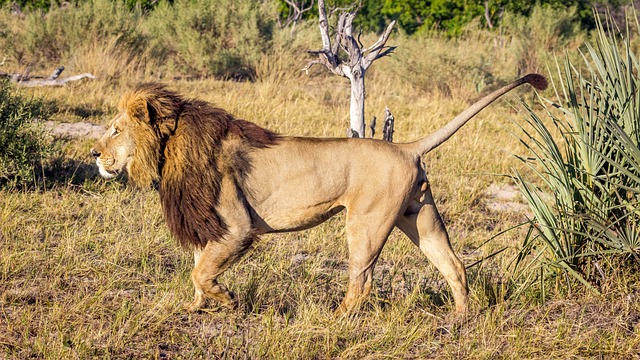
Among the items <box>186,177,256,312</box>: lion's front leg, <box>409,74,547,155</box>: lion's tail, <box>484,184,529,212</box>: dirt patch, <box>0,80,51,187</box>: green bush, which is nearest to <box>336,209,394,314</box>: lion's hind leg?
<box>409,74,547,155</box>: lion's tail

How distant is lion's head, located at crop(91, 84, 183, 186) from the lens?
411 centimetres

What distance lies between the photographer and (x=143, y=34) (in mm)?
13586

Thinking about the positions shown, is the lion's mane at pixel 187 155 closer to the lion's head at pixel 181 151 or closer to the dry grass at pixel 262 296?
the lion's head at pixel 181 151

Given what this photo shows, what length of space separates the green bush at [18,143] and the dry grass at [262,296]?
0.24 m

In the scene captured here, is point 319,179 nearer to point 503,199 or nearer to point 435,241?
point 435,241

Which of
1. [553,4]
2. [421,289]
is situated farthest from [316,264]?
[553,4]

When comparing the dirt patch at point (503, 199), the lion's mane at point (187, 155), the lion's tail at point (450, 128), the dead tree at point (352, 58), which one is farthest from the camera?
the dead tree at point (352, 58)

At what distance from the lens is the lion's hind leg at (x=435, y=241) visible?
14.3 feet

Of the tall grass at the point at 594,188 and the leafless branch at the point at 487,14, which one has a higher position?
the tall grass at the point at 594,188

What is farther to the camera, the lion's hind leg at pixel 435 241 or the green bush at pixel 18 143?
the green bush at pixel 18 143

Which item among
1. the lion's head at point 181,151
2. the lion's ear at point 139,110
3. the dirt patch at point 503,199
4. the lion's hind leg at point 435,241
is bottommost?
the dirt patch at point 503,199

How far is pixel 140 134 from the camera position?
4.12m

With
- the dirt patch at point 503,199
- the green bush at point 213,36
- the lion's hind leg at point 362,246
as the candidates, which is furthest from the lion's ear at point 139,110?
the green bush at point 213,36

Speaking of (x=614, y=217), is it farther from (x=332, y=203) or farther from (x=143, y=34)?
(x=143, y=34)
